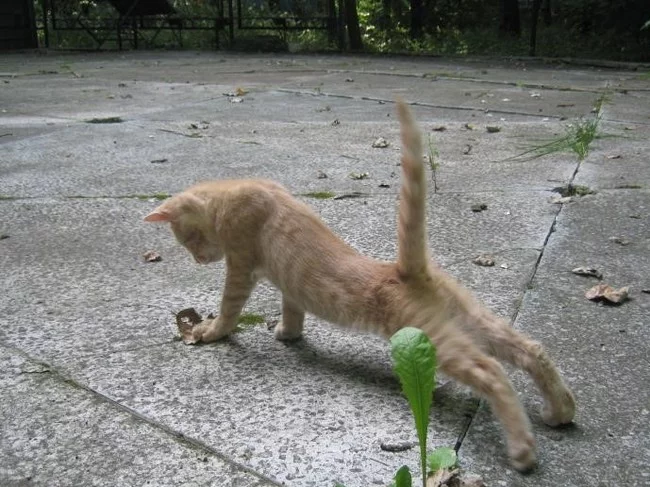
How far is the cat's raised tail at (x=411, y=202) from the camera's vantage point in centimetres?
169

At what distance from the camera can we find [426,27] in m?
21.2

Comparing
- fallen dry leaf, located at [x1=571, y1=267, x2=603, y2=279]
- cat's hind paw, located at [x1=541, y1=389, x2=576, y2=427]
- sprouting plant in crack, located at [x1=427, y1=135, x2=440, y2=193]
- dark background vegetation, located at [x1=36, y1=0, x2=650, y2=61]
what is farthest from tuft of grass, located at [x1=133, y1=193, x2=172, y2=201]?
dark background vegetation, located at [x1=36, y1=0, x2=650, y2=61]

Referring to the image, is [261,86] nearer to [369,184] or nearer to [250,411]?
[369,184]

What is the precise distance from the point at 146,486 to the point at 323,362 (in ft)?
2.47

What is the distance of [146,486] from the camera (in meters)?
1.55

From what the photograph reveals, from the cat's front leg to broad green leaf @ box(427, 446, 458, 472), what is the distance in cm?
94

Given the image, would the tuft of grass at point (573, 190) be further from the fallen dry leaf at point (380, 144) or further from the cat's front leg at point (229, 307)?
the cat's front leg at point (229, 307)

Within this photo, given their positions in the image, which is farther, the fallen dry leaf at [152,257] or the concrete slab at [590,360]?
the fallen dry leaf at [152,257]

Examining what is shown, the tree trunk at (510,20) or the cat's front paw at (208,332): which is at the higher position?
the tree trunk at (510,20)

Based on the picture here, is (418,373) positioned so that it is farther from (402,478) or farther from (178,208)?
(178,208)

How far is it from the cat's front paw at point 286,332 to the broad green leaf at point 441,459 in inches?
33.1

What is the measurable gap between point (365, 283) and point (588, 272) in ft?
3.74

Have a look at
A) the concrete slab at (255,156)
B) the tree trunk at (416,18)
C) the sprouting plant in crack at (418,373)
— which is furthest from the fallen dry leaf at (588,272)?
the tree trunk at (416,18)

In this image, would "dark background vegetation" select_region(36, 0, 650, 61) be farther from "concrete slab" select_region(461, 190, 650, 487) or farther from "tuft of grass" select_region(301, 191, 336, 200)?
"concrete slab" select_region(461, 190, 650, 487)
